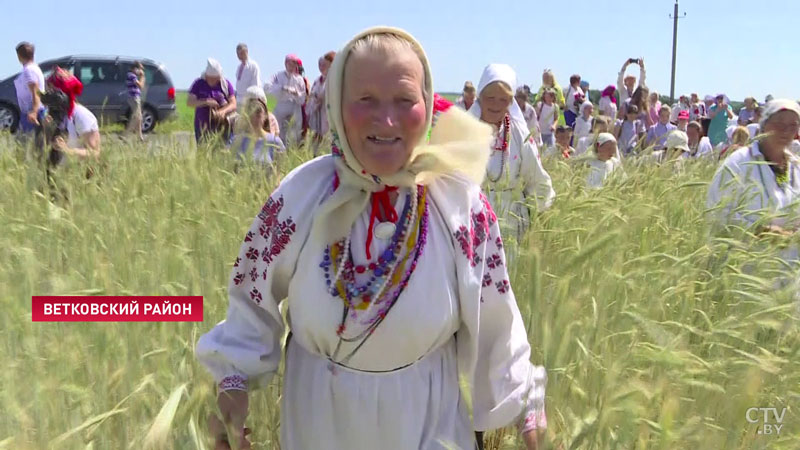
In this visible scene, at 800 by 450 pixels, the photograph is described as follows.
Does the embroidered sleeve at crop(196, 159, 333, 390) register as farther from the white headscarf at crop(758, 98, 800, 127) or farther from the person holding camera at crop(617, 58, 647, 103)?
the person holding camera at crop(617, 58, 647, 103)

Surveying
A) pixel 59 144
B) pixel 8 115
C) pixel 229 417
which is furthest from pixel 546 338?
pixel 8 115

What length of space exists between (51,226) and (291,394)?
1467mm

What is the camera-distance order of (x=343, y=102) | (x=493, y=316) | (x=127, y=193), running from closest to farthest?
(x=343, y=102) < (x=493, y=316) < (x=127, y=193)

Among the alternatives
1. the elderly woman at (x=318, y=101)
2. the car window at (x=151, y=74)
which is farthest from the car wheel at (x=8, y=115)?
the elderly woman at (x=318, y=101)

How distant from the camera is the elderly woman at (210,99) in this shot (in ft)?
22.8

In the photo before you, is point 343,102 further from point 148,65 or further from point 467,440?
point 148,65

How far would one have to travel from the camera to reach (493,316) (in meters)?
1.41

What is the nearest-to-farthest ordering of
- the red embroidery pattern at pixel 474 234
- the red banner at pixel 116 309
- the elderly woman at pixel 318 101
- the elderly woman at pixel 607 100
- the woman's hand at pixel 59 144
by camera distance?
the red embroidery pattern at pixel 474 234
the red banner at pixel 116 309
the woman's hand at pixel 59 144
the elderly woman at pixel 318 101
the elderly woman at pixel 607 100

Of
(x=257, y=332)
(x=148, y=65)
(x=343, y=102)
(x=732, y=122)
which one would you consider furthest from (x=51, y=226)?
(x=148, y=65)

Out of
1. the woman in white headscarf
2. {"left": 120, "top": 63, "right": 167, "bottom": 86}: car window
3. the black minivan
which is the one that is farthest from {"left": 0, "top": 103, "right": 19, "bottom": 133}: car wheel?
the woman in white headscarf

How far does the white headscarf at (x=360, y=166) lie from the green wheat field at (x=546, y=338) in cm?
40

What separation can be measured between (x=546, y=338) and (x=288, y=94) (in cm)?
661

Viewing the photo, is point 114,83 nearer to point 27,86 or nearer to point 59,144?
point 27,86

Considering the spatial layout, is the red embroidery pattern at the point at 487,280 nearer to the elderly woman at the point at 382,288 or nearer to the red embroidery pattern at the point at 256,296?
the elderly woman at the point at 382,288
